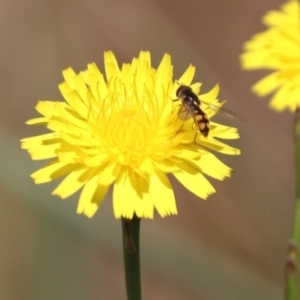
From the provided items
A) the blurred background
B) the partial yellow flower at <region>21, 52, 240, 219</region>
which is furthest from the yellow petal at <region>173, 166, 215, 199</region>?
the blurred background

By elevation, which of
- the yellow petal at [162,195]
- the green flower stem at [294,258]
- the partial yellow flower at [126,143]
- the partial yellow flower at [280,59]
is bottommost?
the green flower stem at [294,258]

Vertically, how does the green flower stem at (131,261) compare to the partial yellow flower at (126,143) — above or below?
below

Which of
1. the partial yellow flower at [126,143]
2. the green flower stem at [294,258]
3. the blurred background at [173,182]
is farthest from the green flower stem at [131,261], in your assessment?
the blurred background at [173,182]

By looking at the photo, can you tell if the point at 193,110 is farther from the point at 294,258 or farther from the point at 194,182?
the point at 294,258

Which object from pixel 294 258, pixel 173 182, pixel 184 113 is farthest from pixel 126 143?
pixel 173 182

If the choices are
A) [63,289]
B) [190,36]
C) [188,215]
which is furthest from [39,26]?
[63,289]

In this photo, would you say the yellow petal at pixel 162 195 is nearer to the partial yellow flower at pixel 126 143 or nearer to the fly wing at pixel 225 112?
the partial yellow flower at pixel 126 143

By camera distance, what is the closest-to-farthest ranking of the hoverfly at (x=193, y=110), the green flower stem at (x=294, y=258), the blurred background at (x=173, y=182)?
the green flower stem at (x=294, y=258)
the hoverfly at (x=193, y=110)
the blurred background at (x=173, y=182)

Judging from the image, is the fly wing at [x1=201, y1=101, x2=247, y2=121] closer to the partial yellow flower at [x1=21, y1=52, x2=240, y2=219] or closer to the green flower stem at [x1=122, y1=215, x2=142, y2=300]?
the partial yellow flower at [x1=21, y1=52, x2=240, y2=219]
